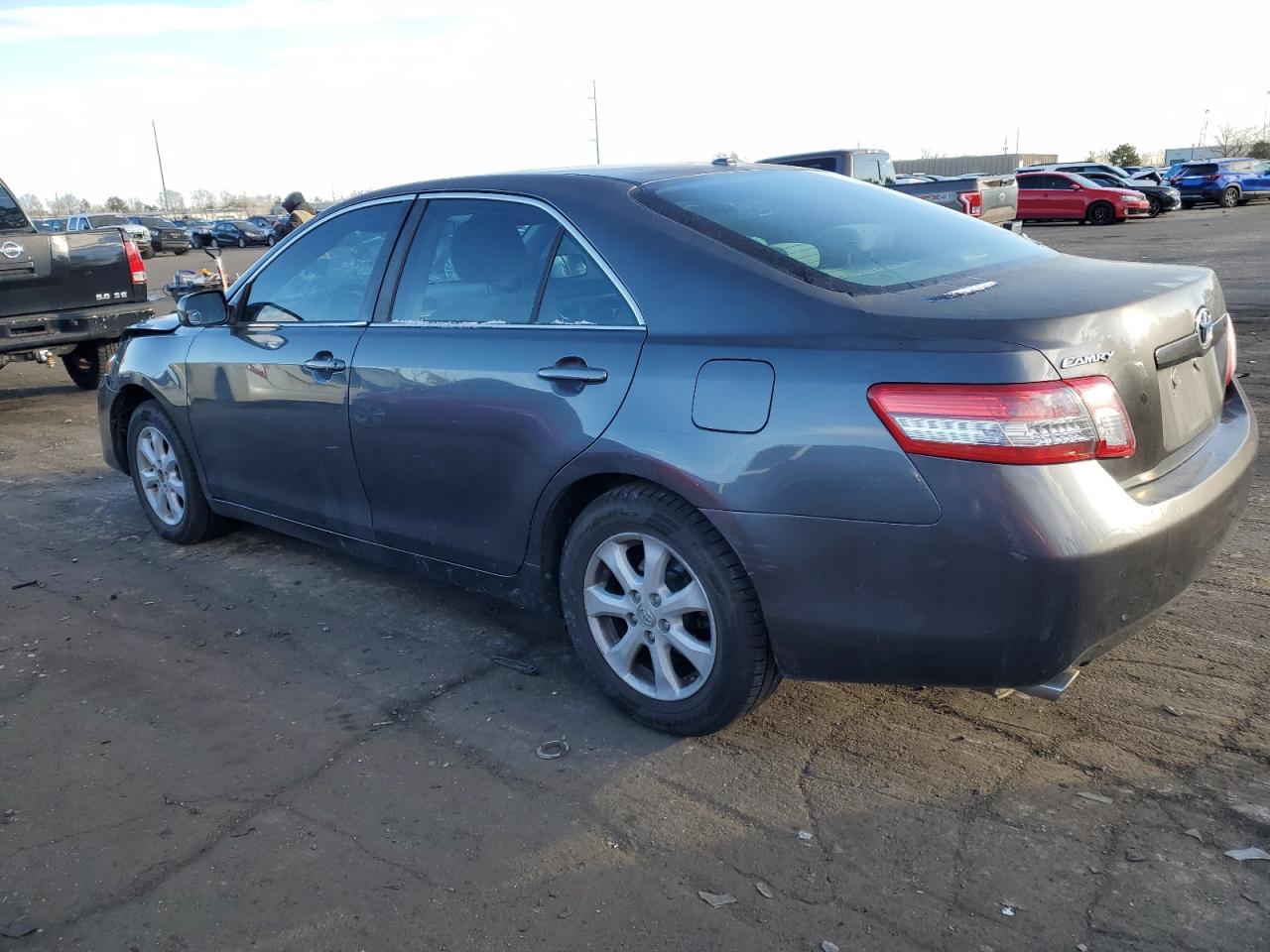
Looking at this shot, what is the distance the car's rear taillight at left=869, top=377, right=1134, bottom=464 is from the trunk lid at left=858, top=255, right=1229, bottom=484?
7cm

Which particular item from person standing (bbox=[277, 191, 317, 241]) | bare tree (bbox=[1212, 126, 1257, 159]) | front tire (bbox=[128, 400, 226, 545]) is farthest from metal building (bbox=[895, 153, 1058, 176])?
front tire (bbox=[128, 400, 226, 545])

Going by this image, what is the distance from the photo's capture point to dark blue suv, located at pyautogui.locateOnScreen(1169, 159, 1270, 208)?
3556 centimetres

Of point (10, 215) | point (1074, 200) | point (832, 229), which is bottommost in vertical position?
point (1074, 200)

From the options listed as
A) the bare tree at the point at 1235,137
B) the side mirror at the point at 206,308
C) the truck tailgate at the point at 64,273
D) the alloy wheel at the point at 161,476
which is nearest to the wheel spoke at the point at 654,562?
the side mirror at the point at 206,308

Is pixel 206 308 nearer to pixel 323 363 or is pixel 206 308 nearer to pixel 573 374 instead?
pixel 323 363

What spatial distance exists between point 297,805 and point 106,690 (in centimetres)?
126

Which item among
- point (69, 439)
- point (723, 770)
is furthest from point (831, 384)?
point (69, 439)

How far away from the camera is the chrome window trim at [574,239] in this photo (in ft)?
10.7

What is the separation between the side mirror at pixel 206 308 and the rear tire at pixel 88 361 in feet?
19.3

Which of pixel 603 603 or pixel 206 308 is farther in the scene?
pixel 206 308

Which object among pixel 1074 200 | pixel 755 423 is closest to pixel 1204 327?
pixel 755 423

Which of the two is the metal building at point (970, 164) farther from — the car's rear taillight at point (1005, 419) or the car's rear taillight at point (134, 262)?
the car's rear taillight at point (1005, 419)

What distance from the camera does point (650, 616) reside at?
10.6ft

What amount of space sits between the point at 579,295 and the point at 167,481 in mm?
3001
